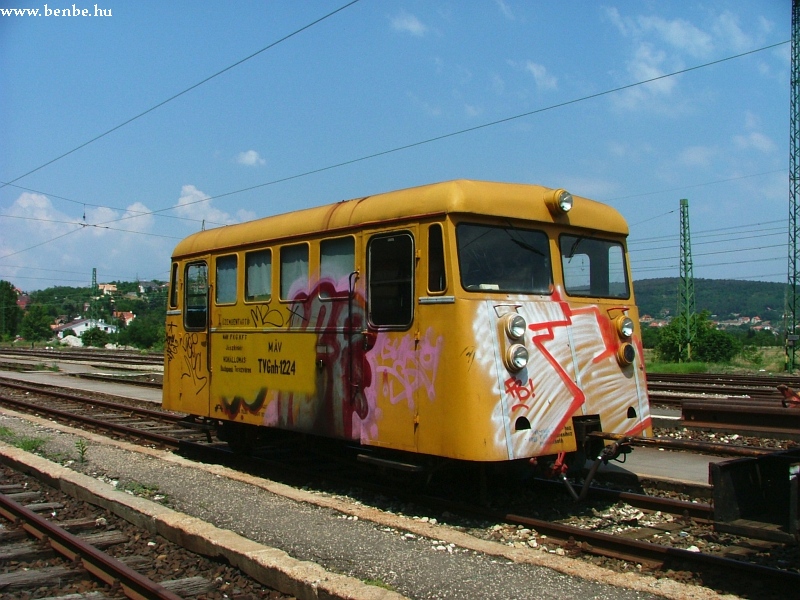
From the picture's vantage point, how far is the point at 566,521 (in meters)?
6.86

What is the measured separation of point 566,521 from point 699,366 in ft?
80.9

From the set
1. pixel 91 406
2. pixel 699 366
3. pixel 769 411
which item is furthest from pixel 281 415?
pixel 699 366

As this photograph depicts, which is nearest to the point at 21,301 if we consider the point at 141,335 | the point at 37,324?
the point at 37,324

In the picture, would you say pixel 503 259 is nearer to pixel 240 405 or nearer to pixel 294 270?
pixel 294 270

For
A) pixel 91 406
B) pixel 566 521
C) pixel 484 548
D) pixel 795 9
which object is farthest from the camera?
pixel 795 9

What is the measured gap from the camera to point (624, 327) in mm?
7602

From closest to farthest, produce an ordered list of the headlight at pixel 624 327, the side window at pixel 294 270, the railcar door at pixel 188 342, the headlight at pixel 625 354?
1. the headlight at pixel 625 354
2. the headlight at pixel 624 327
3. the side window at pixel 294 270
4. the railcar door at pixel 188 342

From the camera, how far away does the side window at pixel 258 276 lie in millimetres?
8930

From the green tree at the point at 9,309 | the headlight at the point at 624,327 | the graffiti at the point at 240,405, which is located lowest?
the graffiti at the point at 240,405

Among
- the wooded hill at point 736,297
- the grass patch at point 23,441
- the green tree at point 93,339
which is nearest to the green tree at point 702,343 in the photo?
the grass patch at point 23,441

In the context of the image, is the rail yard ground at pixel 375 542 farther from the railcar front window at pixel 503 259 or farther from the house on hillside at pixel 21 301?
the house on hillside at pixel 21 301

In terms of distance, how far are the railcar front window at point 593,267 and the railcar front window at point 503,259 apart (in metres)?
0.29

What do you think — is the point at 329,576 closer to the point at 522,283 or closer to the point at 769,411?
the point at 522,283

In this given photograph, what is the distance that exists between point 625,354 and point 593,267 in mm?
916
